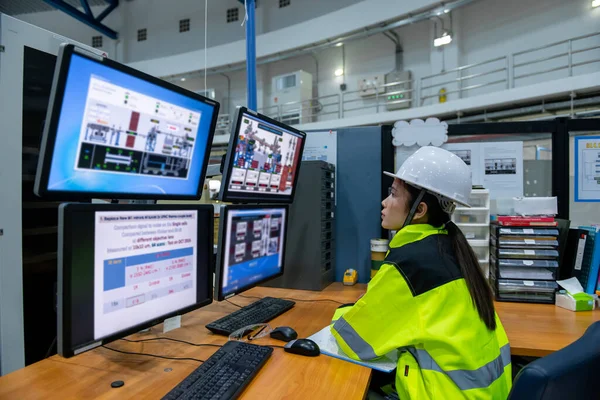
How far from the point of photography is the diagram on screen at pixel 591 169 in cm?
189

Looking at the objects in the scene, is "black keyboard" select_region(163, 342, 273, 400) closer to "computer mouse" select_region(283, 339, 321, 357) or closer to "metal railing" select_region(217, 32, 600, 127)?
"computer mouse" select_region(283, 339, 321, 357)

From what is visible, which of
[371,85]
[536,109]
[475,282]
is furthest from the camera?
[371,85]

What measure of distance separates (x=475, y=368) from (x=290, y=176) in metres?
1.05

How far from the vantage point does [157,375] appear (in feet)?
3.13

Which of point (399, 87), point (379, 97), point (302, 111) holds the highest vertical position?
point (399, 87)

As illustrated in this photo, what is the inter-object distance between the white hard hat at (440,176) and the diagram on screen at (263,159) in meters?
0.56

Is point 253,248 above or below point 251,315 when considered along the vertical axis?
above

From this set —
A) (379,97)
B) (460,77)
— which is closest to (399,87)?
(379,97)

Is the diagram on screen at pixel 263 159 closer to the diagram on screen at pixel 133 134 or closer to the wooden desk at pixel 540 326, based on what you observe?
the diagram on screen at pixel 133 134

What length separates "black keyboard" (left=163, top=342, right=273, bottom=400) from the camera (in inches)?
32.3

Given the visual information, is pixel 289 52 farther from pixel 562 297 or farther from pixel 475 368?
pixel 475 368

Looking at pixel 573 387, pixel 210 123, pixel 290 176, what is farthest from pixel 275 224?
pixel 573 387

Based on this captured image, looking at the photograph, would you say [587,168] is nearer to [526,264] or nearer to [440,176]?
[526,264]

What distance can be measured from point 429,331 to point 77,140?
978 millimetres
